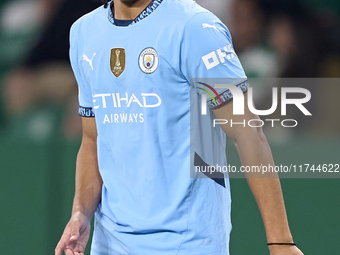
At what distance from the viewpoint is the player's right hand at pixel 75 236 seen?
59.6 inches

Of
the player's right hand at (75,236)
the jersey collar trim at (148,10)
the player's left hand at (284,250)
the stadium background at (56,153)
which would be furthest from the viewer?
the stadium background at (56,153)

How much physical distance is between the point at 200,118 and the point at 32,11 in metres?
1.92

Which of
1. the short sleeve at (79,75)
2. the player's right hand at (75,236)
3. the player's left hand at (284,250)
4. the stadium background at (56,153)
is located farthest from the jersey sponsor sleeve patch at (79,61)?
the stadium background at (56,153)

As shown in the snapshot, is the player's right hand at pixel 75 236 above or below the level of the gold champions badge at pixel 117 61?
below

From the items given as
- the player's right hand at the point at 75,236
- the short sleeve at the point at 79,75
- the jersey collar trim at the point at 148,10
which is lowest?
the player's right hand at the point at 75,236

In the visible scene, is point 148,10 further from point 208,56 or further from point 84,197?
point 84,197

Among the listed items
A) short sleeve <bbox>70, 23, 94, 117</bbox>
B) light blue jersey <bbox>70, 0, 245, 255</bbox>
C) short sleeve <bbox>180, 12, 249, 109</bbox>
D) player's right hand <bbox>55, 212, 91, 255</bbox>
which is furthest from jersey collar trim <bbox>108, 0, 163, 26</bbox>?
player's right hand <bbox>55, 212, 91, 255</bbox>

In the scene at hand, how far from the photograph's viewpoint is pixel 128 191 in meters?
1.43

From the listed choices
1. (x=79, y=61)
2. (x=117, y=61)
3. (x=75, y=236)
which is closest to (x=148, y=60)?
(x=117, y=61)

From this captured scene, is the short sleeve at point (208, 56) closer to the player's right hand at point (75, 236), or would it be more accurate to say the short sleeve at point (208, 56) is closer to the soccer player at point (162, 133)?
the soccer player at point (162, 133)

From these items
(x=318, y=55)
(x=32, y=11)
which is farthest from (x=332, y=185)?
(x=32, y=11)

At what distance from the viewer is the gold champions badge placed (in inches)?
55.1

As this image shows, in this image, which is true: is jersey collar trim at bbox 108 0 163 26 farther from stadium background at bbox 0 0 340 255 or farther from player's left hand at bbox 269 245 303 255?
stadium background at bbox 0 0 340 255

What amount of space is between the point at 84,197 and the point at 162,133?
14.8 inches
